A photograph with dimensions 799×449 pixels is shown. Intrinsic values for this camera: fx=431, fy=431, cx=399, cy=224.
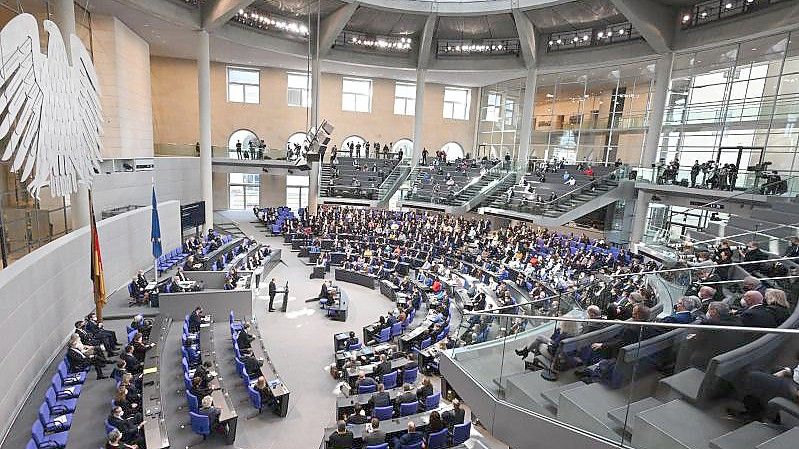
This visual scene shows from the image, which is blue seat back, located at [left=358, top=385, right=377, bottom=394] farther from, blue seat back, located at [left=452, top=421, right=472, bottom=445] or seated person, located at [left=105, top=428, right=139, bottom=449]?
seated person, located at [left=105, top=428, right=139, bottom=449]

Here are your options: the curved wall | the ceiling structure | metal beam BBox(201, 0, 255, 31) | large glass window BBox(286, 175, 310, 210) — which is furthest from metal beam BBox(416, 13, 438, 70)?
the curved wall

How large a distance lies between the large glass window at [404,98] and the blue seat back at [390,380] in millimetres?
27579

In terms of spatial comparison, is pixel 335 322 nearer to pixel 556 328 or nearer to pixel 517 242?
pixel 556 328

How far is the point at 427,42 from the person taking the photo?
26391 millimetres

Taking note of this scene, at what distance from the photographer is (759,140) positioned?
1800 centimetres

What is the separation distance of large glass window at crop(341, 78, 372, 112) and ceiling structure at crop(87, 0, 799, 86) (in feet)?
7.49

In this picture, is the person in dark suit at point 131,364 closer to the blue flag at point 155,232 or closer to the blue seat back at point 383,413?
the blue flag at point 155,232

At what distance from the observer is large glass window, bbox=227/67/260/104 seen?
29844 mm

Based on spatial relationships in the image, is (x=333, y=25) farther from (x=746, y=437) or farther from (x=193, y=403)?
(x=746, y=437)

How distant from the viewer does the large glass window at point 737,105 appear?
1711cm

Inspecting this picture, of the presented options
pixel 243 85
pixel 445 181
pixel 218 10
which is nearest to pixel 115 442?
pixel 218 10

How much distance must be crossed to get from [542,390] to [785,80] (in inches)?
→ 793

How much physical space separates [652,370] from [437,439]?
15.0ft

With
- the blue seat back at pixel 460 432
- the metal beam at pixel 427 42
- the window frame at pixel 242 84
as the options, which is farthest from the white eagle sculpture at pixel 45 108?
the window frame at pixel 242 84
